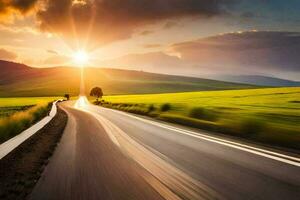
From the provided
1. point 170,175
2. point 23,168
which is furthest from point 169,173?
point 23,168

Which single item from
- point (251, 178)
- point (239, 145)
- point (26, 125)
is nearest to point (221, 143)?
point (239, 145)

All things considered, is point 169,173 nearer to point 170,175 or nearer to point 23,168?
point 170,175

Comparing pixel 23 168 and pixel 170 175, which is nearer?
pixel 170 175

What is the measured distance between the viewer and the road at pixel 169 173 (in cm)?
573

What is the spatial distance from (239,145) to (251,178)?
460 centimetres

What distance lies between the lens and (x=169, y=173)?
7.20m

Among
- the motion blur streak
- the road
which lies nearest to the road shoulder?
the road

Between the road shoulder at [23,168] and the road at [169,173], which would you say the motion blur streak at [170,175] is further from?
the road shoulder at [23,168]

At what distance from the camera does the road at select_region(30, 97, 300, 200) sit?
226 inches

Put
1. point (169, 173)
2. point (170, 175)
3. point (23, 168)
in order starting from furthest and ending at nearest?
point (23, 168)
point (169, 173)
point (170, 175)

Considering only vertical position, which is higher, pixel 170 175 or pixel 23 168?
pixel 170 175

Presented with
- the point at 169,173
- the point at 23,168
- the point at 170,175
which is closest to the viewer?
the point at 170,175

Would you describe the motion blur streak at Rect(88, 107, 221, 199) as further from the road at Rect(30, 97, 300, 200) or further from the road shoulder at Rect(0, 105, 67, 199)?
the road shoulder at Rect(0, 105, 67, 199)

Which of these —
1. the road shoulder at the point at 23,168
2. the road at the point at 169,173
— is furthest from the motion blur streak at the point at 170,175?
the road shoulder at the point at 23,168
